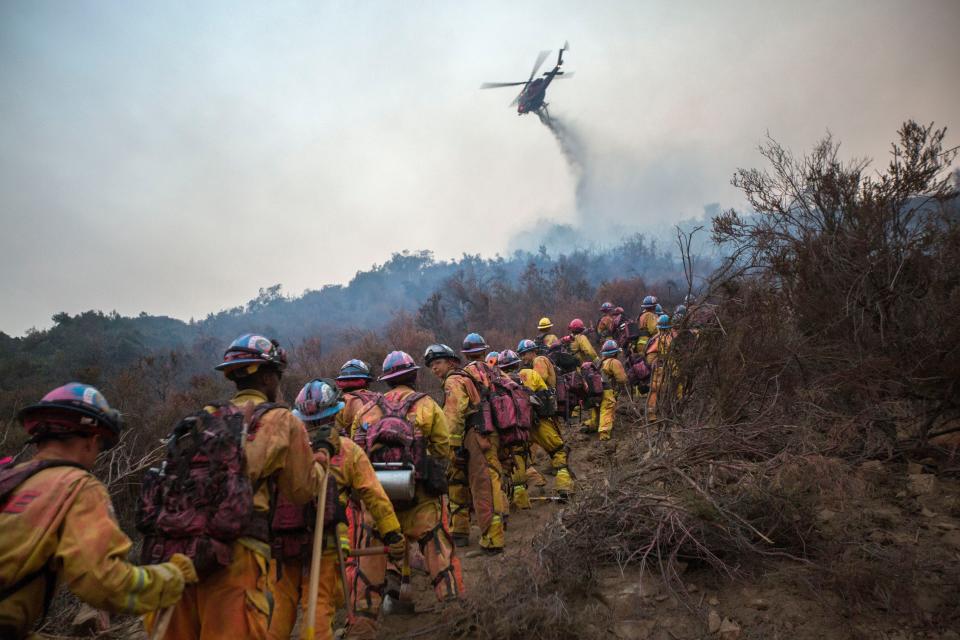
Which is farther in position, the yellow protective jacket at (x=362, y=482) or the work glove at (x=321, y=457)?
the yellow protective jacket at (x=362, y=482)

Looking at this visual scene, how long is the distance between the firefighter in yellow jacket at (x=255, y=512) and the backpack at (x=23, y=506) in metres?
0.69

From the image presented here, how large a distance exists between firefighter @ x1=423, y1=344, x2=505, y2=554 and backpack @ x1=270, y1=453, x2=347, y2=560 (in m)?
2.48

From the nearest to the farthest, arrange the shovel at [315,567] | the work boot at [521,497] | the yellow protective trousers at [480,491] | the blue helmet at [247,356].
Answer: the shovel at [315,567] → the blue helmet at [247,356] → the yellow protective trousers at [480,491] → the work boot at [521,497]

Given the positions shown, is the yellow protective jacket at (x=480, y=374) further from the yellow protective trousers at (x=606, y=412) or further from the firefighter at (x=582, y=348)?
the firefighter at (x=582, y=348)

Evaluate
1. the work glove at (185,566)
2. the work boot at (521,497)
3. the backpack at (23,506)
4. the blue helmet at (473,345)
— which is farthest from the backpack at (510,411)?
the backpack at (23,506)

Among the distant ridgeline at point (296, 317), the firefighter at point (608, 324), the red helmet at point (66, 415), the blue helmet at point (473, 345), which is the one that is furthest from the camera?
the distant ridgeline at point (296, 317)

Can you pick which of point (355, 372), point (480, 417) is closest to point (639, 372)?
point (480, 417)

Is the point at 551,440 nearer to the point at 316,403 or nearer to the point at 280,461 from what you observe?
the point at 316,403

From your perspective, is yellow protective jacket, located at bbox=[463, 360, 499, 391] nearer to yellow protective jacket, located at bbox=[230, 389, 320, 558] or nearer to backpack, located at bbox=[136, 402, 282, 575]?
yellow protective jacket, located at bbox=[230, 389, 320, 558]

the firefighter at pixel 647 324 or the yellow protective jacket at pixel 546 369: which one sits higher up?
the firefighter at pixel 647 324

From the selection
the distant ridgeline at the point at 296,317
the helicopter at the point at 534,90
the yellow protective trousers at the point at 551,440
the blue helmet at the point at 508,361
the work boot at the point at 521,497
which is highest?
the helicopter at the point at 534,90

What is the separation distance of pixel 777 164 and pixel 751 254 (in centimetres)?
150

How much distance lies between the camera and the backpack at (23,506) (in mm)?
1824

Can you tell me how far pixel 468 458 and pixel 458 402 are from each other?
782 mm
